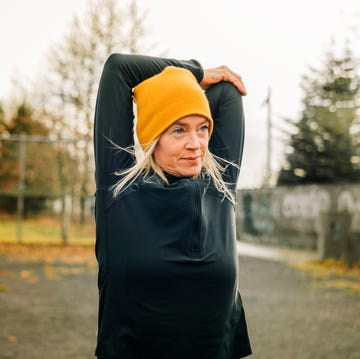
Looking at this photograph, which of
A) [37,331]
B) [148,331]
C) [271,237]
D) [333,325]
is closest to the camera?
[148,331]

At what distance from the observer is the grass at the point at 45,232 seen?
12.6 m

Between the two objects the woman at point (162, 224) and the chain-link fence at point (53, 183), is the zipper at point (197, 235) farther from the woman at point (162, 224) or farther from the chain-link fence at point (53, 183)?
the chain-link fence at point (53, 183)

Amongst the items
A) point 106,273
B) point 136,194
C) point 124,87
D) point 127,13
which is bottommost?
point 106,273

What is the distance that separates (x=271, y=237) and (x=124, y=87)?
1306cm

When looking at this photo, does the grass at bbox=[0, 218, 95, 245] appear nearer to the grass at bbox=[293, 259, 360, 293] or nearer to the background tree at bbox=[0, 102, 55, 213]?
the background tree at bbox=[0, 102, 55, 213]

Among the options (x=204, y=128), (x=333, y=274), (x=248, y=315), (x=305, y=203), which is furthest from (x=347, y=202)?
(x=204, y=128)

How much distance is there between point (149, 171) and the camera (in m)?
1.51

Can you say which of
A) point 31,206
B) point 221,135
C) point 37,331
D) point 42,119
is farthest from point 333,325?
point 31,206

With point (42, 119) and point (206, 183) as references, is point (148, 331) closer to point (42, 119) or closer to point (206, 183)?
point (206, 183)

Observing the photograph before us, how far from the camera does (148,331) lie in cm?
138

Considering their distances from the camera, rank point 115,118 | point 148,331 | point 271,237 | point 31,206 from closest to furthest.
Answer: point 148,331
point 115,118
point 271,237
point 31,206

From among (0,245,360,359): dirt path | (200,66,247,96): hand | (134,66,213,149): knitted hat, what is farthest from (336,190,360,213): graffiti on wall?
(134,66,213,149): knitted hat

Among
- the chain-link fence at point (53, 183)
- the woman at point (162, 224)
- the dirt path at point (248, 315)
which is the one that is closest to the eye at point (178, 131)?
the woman at point (162, 224)

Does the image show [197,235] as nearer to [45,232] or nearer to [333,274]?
[333,274]
